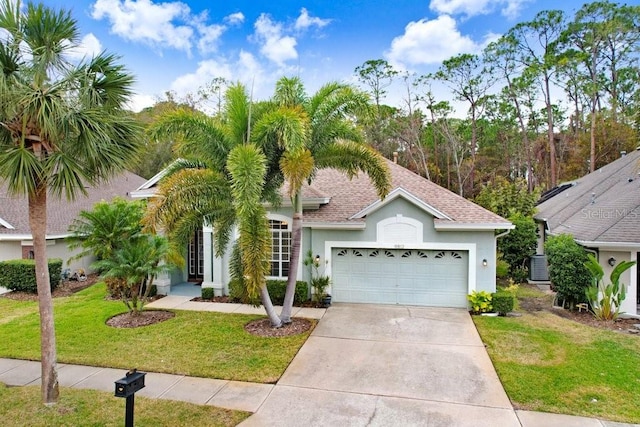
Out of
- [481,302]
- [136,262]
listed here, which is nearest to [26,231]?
[136,262]

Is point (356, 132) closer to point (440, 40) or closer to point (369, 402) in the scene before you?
point (369, 402)

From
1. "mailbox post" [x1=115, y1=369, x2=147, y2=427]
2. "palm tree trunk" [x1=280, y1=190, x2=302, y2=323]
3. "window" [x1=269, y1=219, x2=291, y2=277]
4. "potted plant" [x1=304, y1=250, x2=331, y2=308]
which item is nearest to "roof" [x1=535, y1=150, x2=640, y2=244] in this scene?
"potted plant" [x1=304, y1=250, x2=331, y2=308]

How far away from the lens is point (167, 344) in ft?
30.2

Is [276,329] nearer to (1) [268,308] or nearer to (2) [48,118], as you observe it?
(1) [268,308]

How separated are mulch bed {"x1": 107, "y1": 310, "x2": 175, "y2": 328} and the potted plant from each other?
451 centimetres

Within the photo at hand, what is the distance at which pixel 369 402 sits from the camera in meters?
6.59

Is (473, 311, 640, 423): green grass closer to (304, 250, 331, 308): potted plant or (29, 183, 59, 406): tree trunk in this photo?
(304, 250, 331, 308): potted plant

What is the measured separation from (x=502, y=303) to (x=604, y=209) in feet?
20.5

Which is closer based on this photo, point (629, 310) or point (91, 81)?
point (91, 81)

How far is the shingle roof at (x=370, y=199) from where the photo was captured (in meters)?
12.3

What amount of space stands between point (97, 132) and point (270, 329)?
6.40 meters

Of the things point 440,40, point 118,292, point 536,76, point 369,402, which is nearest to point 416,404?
point 369,402

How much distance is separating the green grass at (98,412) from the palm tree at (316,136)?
442 centimetres

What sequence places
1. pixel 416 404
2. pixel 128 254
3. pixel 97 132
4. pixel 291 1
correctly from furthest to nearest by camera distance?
pixel 291 1
pixel 128 254
pixel 416 404
pixel 97 132
